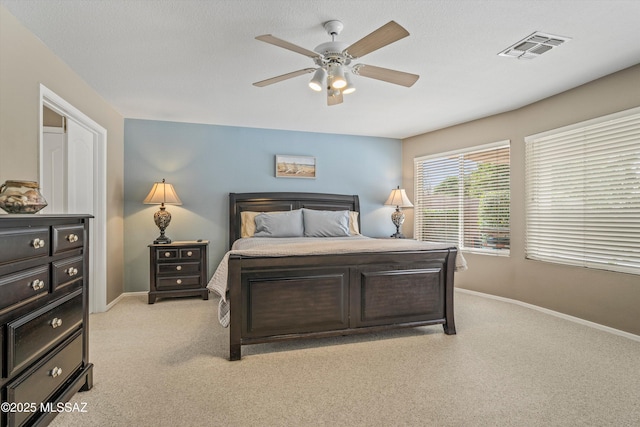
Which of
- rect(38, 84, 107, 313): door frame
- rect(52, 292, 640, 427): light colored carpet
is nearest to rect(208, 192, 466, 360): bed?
rect(52, 292, 640, 427): light colored carpet

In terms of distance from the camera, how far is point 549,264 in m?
3.77

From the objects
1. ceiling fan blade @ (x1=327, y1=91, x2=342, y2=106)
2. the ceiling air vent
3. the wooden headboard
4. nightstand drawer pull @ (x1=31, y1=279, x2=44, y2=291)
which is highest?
the ceiling air vent

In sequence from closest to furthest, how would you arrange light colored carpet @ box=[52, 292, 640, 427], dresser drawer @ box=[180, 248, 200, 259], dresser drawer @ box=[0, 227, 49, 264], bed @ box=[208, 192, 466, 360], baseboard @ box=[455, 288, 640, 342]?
dresser drawer @ box=[0, 227, 49, 264] < light colored carpet @ box=[52, 292, 640, 427] < bed @ box=[208, 192, 466, 360] < baseboard @ box=[455, 288, 640, 342] < dresser drawer @ box=[180, 248, 200, 259]

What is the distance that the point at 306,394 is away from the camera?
6.70 ft

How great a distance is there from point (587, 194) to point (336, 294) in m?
2.82

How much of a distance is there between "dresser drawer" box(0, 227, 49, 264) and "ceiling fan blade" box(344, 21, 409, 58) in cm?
202

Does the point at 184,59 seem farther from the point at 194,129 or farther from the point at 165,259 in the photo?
the point at 165,259

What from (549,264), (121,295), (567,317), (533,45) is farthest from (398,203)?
(121,295)

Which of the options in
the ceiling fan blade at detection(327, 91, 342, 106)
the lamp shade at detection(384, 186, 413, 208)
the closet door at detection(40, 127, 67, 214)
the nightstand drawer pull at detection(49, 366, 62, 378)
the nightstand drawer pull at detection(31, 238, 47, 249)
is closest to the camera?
the nightstand drawer pull at detection(31, 238, 47, 249)

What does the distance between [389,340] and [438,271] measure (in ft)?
2.54

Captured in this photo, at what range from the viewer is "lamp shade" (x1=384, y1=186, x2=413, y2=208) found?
5309mm

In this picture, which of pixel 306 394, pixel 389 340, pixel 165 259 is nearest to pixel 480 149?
pixel 389 340

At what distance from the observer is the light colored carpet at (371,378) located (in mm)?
1821

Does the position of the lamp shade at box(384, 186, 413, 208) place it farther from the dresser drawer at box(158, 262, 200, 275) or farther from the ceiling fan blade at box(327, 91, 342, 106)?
the dresser drawer at box(158, 262, 200, 275)
